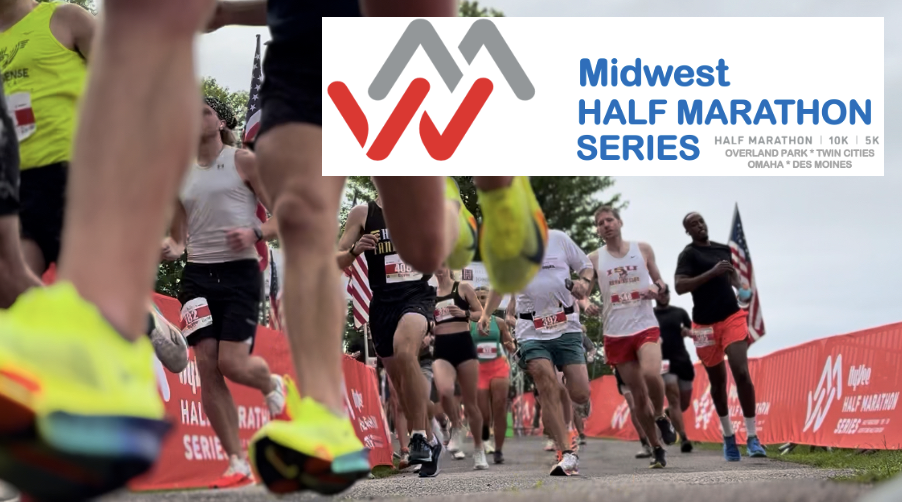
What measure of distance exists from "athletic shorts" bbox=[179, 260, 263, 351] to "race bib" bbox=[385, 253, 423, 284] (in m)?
2.28

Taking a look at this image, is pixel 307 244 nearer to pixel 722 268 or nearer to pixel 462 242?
pixel 462 242

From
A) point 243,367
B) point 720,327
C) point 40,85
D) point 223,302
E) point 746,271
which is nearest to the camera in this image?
point 40,85

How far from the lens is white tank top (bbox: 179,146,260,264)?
628cm

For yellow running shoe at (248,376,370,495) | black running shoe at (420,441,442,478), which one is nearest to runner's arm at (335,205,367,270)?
black running shoe at (420,441,442,478)

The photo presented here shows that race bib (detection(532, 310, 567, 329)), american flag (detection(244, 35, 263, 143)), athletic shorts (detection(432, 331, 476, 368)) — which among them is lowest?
athletic shorts (detection(432, 331, 476, 368))

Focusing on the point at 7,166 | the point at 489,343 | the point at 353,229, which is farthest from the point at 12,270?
A: the point at 489,343

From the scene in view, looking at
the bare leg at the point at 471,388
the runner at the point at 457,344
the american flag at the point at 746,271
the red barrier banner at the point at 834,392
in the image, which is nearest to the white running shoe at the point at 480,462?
the runner at the point at 457,344

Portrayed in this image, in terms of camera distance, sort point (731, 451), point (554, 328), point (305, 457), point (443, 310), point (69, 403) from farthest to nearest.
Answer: point (443, 310)
point (731, 451)
point (554, 328)
point (305, 457)
point (69, 403)

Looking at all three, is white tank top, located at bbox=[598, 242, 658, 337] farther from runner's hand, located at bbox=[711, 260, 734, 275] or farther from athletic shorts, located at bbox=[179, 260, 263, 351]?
athletic shorts, located at bbox=[179, 260, 263, 351]

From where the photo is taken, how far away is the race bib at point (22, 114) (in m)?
4.32

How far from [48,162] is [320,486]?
8.55 ft

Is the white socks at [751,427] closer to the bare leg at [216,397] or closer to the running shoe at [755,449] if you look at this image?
the running shoe at [755,449]

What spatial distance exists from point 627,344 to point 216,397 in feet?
17.4

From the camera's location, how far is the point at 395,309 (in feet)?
27.9
